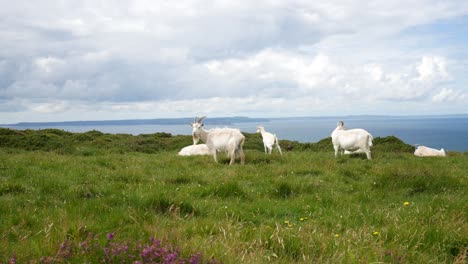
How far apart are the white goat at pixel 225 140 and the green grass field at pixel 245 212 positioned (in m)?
1.43

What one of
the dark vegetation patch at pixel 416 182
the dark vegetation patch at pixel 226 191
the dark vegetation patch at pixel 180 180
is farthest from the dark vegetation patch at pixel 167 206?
the dark vegetation patch at pixel 416 182

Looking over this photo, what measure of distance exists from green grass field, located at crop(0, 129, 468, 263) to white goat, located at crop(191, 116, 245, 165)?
1428mm

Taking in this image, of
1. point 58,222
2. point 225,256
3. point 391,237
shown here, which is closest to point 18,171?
point 58,222

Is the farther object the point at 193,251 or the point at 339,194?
the point at 339,194

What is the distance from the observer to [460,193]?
9.61 meters

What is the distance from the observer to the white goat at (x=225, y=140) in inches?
643

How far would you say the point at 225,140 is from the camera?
16.7 meters

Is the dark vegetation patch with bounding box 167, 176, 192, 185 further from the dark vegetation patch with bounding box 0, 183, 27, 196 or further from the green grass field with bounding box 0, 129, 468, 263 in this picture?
the dark vegetation patch with bounding box 0, 183, 27, 196

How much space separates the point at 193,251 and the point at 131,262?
68 centimetres

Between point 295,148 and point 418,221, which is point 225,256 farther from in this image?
point 295,148

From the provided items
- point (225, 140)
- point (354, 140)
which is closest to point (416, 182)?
point (225, 140)

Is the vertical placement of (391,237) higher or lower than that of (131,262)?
lower

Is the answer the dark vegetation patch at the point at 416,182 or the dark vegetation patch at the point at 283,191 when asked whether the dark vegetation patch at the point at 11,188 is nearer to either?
the dark vegetation patch at the point at 283,191

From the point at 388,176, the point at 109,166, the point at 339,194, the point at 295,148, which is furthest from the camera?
the point at 295,148
